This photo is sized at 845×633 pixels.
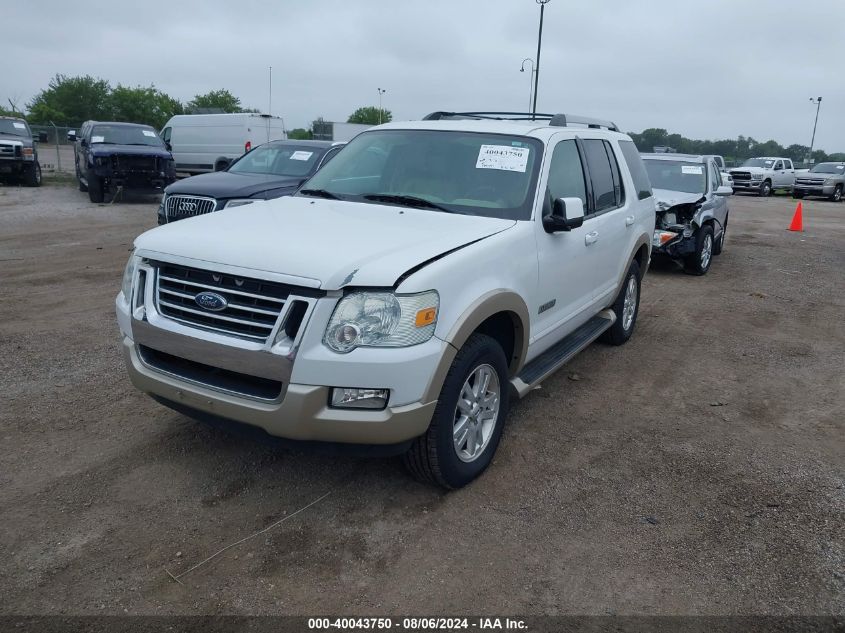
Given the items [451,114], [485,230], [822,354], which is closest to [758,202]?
[822,354]

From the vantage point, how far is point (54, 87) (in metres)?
64.5

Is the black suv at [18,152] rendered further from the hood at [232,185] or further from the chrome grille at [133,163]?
the hood at [232,185]

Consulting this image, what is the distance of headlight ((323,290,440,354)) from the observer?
3055 mm

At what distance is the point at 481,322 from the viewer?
354cm

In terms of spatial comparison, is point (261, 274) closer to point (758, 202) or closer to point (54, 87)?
point (758, 202)

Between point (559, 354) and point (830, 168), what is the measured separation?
3068cm

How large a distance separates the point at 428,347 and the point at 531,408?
2.04 meters

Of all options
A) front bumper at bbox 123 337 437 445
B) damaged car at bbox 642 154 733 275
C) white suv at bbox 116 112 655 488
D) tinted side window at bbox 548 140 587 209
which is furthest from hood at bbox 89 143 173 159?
front bumper at bbox 123 337 437 445

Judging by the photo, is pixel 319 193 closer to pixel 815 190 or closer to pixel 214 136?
pixel 214 136

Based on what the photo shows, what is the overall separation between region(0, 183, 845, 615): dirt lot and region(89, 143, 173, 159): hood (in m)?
10.8

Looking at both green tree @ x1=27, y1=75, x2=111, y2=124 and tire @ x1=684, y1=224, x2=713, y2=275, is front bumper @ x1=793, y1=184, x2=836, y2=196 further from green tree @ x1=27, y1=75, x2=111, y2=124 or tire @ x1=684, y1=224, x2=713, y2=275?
green tree @ x1=27, y1=75, x2=111, y2=124

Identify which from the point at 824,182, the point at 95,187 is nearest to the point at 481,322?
the point at 95,187

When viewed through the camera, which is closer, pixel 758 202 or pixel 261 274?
pixel 261 274

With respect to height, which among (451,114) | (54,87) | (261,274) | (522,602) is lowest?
(522,602)
